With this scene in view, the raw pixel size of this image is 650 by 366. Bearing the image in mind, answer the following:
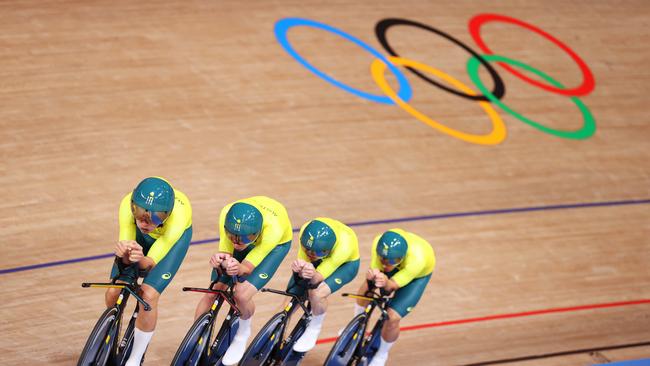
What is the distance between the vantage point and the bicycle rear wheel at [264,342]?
465 centimetres

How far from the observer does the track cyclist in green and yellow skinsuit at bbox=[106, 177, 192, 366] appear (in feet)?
12.8

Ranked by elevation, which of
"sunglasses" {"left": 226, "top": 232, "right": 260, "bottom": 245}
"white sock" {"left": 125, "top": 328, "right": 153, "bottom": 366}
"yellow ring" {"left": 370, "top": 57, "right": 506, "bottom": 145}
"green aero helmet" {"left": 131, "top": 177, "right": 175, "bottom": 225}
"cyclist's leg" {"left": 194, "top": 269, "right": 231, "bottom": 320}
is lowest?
"white sock" {"left": 125, "top": 328, "right": 153, "bottom": 366}

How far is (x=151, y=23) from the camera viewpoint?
8062 millimetres

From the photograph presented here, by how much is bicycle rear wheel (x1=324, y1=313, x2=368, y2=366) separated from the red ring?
15.7 ft

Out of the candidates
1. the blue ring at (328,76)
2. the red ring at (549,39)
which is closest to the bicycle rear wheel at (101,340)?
the blue ring at (328,76)

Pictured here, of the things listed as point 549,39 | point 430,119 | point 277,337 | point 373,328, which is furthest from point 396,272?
point 549,39

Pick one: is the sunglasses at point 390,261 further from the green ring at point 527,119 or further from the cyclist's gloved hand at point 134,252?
the green ring at point 527,119

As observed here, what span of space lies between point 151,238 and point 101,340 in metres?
0.54

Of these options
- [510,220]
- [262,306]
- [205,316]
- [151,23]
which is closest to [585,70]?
[510,220]

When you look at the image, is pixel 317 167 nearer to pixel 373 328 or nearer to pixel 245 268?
pixel 373 328

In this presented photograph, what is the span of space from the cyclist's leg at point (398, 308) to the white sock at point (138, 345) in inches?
53.2

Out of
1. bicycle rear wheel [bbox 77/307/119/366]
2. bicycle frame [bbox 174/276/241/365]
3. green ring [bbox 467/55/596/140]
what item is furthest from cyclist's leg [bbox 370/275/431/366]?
green ring [bbox 467/55/596/140]

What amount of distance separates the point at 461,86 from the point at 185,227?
4.83 metres

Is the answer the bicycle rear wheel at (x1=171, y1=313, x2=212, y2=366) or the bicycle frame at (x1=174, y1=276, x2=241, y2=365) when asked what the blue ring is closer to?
the bicycle frame at (x1=174, y1=276, x2=241, y2=365)
